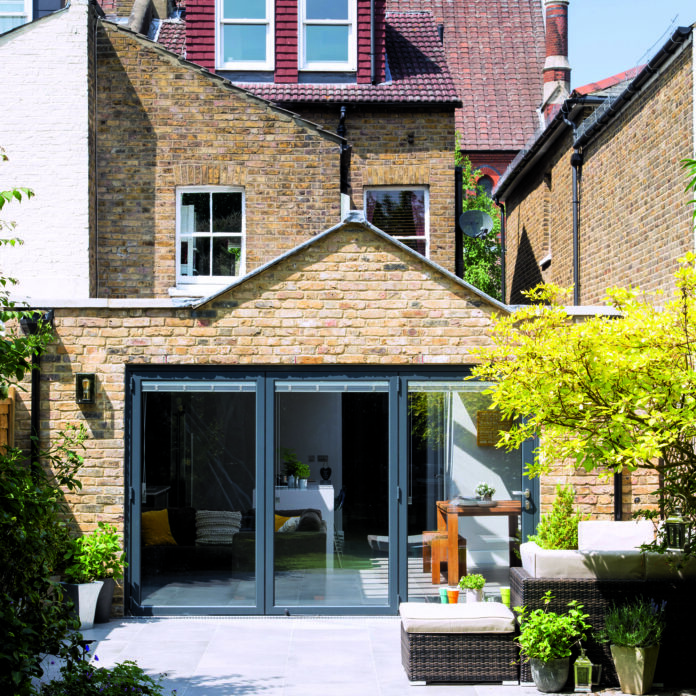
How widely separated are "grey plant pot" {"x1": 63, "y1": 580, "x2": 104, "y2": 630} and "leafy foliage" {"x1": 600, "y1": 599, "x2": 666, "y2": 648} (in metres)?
4.92

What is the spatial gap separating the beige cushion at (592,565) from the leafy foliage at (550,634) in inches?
13.9

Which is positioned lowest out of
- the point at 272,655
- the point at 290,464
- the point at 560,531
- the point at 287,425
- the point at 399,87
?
the point at 272,655

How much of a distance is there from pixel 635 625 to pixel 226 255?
316 inches

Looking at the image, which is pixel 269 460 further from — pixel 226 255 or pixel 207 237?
pixel 207 237

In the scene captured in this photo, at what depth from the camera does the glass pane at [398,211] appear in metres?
14.9

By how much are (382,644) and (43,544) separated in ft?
14.9

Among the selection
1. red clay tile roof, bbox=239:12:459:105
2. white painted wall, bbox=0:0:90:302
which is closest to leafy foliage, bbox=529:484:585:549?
white painted wall, bbox=0:0:90:302

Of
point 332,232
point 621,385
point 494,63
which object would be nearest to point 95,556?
point 332,232

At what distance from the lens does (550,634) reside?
7812 mm

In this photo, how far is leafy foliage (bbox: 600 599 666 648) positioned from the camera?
7.70m

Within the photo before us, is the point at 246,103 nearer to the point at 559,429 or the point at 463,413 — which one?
the point at 463,413

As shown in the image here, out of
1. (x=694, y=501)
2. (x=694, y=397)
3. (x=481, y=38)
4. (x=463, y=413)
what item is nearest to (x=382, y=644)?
(x=463, y=413)

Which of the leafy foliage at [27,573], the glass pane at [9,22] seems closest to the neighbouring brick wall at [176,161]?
the glass pane at [9,22]

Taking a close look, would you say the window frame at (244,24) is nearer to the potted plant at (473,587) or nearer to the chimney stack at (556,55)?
the potted plant at (473,587)
